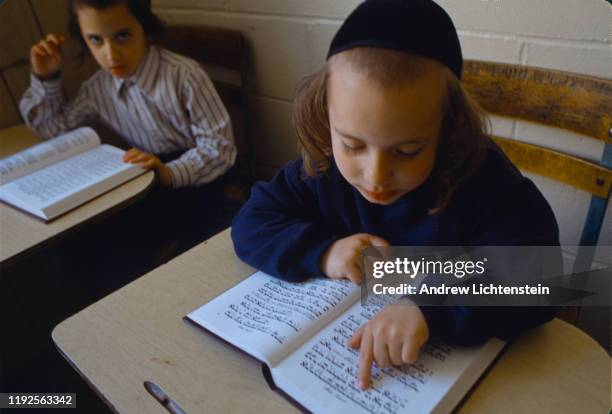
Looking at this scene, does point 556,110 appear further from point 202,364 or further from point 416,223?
point 202,364

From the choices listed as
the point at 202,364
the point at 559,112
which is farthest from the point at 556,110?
the point at 202,364

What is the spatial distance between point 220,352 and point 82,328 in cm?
24

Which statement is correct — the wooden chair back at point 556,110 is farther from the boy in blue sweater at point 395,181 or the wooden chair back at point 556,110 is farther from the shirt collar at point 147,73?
the shirt collar at point 147,73

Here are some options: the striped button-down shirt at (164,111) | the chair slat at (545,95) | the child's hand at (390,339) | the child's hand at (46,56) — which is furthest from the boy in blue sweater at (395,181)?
the child's hand at (46,56)

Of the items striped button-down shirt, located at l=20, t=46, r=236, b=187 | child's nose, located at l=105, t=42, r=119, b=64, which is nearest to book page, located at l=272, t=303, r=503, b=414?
striped button-down shirt, located at l=20, t=46, r=236, b=187

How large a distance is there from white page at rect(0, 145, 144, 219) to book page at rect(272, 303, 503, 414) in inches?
29.1

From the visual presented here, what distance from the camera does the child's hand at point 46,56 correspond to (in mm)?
1549

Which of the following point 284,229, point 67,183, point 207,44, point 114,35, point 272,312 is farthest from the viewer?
point 207,44

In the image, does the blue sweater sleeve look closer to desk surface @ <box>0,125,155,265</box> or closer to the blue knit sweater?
the blue knit sweater

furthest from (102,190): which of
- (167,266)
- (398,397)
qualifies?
(398,397)

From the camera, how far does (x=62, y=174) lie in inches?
47.4

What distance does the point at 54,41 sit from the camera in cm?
155

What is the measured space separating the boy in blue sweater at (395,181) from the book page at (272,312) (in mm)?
27

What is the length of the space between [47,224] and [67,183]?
0.14 meters
